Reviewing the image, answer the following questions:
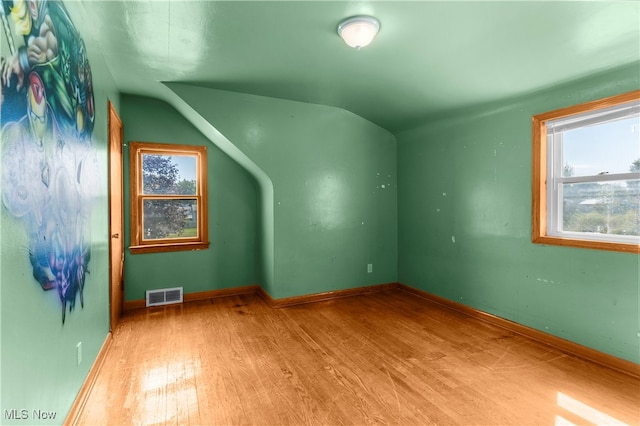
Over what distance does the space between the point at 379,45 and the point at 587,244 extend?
2321 millimetres

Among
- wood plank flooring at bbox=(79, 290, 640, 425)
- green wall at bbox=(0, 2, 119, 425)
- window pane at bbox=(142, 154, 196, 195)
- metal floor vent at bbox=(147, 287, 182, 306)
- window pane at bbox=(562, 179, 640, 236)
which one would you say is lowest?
wood plank flooring at bbox=(79, 290, 640, 425)

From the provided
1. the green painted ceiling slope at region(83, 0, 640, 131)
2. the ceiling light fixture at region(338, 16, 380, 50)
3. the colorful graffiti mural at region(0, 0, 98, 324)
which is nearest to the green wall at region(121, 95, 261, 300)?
the green painted ceiling slope at region(83, 0, 640, 131)

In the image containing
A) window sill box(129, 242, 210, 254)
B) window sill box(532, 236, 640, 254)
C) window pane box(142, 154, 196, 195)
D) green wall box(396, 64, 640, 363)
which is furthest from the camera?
window pane box(142, 154, 196, 195)

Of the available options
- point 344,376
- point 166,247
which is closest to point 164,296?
point 166,247

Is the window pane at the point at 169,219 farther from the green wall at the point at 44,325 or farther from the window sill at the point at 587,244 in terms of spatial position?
the window sill at the point at 587,244

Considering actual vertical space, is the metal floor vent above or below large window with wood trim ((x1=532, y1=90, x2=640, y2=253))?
below

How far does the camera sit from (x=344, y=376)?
2309mm

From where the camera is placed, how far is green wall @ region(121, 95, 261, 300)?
12.5ft

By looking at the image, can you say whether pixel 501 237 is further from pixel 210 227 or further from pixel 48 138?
Result: pixel 48 138

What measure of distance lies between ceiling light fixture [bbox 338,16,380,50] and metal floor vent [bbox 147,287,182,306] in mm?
3486

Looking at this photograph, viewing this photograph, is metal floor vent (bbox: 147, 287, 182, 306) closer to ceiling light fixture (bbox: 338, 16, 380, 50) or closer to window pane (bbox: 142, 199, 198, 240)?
window pane (bbox: 142, 199, 198, 240)

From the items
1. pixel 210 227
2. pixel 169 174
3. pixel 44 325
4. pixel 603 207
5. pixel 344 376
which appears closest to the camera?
pixel 44 325

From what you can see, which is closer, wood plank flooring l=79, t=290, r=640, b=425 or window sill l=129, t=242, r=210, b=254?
wood plank flooring l=79, t=290, r=640, b=425

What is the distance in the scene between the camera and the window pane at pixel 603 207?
243cm
